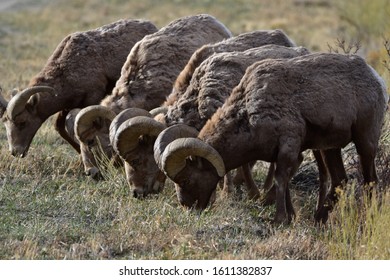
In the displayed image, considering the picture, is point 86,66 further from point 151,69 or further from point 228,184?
point 228,184

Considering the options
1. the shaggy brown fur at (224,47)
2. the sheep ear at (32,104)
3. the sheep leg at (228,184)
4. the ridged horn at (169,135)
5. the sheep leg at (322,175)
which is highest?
the shaggy brown fur at (224,47)

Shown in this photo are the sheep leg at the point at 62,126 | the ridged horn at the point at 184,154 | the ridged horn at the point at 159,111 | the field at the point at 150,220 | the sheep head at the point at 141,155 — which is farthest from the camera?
the sheep leg at the point at 62,126

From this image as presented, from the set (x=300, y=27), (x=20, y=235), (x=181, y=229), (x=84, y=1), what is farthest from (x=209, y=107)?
(x=84, y=1)

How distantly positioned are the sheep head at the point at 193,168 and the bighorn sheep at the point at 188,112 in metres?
0.59

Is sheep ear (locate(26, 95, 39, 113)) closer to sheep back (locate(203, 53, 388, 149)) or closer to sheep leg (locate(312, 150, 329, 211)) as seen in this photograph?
sheep back (locate(203, 53, 388, 149))

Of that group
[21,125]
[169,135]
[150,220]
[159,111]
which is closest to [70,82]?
[21,125]

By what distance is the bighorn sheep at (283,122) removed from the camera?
10047mm

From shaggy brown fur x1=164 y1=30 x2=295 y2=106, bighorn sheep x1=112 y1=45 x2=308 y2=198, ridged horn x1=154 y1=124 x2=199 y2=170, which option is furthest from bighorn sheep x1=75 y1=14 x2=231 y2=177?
ridged horn x1=154 y1=124 x2=199 y2=170

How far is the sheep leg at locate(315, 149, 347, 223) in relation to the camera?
10859 mm

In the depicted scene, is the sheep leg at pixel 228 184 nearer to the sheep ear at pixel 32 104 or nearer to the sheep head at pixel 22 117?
the sheep head at pixel 22 117

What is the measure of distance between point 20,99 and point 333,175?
4612mm

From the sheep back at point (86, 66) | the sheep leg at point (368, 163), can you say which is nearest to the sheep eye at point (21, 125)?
the sheep back at point (86, 66)

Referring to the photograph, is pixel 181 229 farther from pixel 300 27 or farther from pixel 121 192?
pixel 300 27
